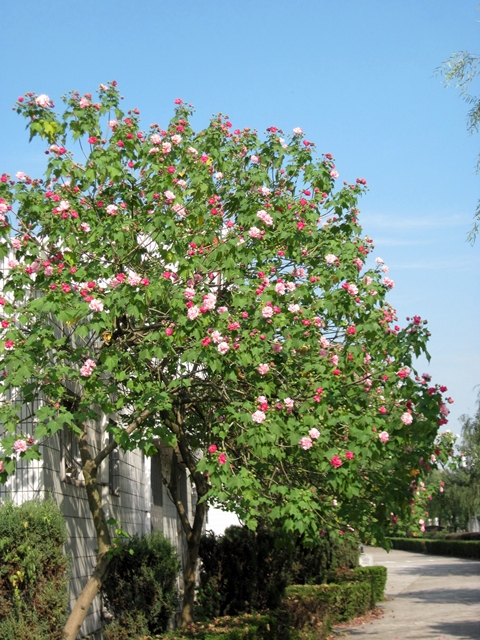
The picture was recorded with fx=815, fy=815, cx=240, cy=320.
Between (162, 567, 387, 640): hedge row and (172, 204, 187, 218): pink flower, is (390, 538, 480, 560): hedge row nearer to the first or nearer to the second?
(162, 567, 387, 640): hedge row

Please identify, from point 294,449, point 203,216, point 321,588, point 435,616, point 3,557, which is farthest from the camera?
point 435,616

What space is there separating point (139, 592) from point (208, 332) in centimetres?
453

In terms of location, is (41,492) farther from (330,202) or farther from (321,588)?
(321,588)


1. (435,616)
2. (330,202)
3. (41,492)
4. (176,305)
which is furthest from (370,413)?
(435,616)

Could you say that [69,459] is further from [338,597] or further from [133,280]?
[338,597]

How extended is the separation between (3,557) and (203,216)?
13.4 feet

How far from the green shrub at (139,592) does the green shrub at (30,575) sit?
2.03 m

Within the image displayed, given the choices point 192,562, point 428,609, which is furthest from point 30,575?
point 428,609

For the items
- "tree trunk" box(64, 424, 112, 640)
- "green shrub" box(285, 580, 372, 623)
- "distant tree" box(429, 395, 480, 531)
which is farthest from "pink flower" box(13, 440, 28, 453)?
"distant tree" box(429, 395, 480, 531)

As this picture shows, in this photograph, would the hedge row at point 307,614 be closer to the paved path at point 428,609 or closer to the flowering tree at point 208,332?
the paved path at point 428,609

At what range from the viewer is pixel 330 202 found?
10289 mm

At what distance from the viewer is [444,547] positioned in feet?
171

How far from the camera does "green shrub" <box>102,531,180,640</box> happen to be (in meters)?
10.2

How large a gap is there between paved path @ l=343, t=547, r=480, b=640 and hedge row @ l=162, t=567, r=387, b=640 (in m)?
0.59
